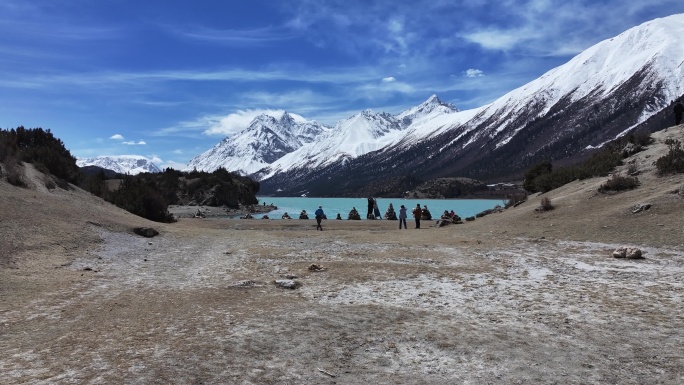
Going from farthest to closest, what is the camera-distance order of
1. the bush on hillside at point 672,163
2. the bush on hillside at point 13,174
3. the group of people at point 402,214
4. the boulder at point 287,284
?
the group of people at point 402,214
the bush on hillside at point 672,163
the bush on hillside at point 13,174
the boulder at point 287,284

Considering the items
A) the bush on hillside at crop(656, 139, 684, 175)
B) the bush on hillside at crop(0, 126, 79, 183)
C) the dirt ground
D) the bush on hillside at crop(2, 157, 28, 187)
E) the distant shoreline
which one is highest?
the bush on hillside at crop(0, 126, 79, 183)

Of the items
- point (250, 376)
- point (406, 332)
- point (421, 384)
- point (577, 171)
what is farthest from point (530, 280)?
point (577, 171)

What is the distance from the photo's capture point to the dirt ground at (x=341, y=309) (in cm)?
642

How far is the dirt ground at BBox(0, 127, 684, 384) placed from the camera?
6.42 metres

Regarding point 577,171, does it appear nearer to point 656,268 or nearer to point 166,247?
point 656,268

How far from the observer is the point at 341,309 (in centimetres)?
986

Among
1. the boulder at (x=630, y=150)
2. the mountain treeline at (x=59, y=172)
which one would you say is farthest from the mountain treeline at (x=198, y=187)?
the boulder at (x=630, y=150)

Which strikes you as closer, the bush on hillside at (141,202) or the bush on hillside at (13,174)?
the bush on hillside at (13,174)

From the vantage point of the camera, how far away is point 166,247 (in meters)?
19.5

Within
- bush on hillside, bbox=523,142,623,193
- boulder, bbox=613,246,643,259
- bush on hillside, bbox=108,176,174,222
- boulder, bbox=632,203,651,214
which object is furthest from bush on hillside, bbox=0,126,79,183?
bush on hillside, bbox=523,142,623,193

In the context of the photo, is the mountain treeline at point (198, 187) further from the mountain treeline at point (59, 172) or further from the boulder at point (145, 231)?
the boulder at point (145, 231)

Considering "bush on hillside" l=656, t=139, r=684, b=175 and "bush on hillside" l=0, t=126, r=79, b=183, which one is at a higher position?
"bush on hillside" l=0, t=126, r=79, b=183

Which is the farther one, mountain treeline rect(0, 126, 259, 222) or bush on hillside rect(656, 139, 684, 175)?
mountain treeline rect(0, 126, 259, 222)

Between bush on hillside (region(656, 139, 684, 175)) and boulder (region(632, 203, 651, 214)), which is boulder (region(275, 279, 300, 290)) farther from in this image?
bush on hillside (region(656, 139, 684, 175))
